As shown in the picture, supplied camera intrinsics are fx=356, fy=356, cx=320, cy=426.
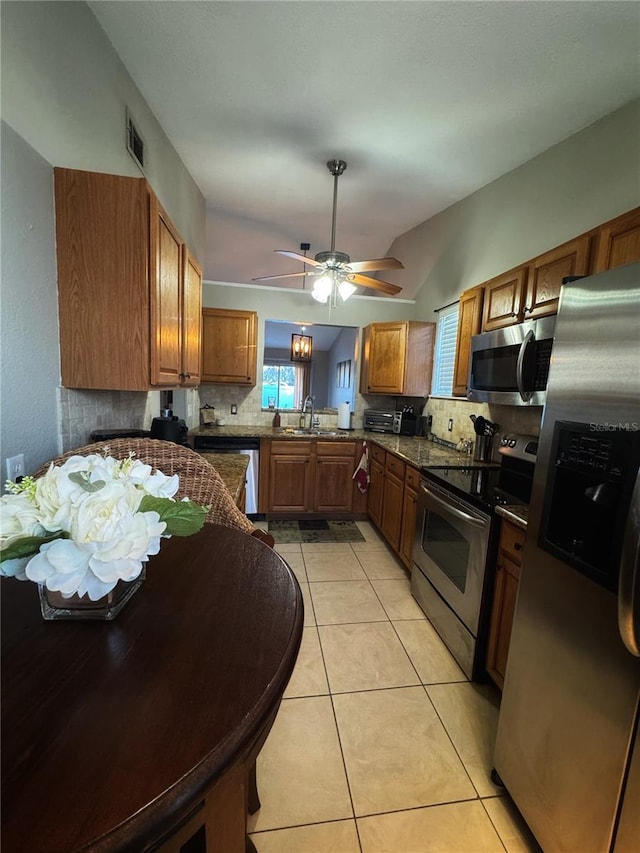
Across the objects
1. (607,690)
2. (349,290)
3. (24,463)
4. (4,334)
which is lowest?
(607,690)

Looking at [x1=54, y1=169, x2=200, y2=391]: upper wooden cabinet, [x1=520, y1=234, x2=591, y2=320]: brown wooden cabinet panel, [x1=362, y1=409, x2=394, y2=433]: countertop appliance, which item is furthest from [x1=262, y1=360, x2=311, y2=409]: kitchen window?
[x1=54, y1=169, x2=200, y2=391]: upper wooden cabinet

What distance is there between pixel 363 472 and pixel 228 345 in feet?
6.33

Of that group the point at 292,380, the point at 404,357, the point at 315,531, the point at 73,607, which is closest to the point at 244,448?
the point at 315,531

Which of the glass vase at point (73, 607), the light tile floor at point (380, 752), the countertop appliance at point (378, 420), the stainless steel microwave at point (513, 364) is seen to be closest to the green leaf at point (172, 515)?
the glass vase at point (73, 607)

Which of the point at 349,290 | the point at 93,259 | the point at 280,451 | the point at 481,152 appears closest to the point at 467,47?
the point at 481,152

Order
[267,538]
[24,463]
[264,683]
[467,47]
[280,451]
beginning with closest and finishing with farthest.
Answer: [264,683] < [24,463] < [267,538] < [467,47] < [280,451]

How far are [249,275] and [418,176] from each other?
3.24 m

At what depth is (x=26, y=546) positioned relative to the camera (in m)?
0.57

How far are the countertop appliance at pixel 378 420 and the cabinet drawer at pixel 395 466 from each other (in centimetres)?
88

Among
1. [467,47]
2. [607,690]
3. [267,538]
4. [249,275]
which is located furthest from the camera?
[249,275]

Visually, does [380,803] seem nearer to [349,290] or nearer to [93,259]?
[93,259]

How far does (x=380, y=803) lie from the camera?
128cm

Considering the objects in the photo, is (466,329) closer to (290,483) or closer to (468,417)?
(468,417)

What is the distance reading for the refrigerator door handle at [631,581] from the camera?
823 mm
